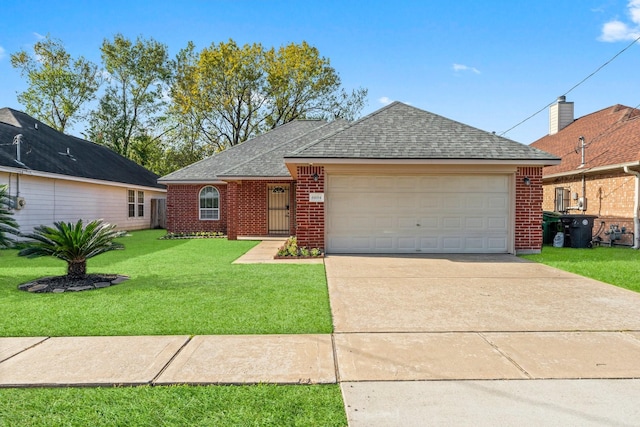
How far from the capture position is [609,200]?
1387 centimetres

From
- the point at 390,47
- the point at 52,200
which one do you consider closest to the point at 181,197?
the point at 52,200

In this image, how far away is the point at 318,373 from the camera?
133 inches

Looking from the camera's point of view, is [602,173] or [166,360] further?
[602,173]

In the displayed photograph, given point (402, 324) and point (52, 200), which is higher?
point (52, 200)

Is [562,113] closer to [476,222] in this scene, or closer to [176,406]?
[476,222]

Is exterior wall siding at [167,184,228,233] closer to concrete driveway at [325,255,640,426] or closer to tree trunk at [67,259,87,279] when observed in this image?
tree trunk at [67,259,87,279]

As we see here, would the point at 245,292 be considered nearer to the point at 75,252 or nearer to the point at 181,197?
the point at 75,252

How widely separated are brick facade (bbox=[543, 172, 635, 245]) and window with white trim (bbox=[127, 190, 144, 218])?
70.2ft

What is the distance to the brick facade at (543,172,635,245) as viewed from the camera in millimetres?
12859

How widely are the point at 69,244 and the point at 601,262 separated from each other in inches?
449

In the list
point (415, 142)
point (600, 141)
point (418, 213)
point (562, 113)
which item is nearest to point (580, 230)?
point (418, 213)

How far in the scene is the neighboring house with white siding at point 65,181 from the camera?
545 inches

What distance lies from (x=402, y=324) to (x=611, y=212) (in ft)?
41.6

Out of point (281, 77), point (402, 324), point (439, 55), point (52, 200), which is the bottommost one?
point (402, 324)
